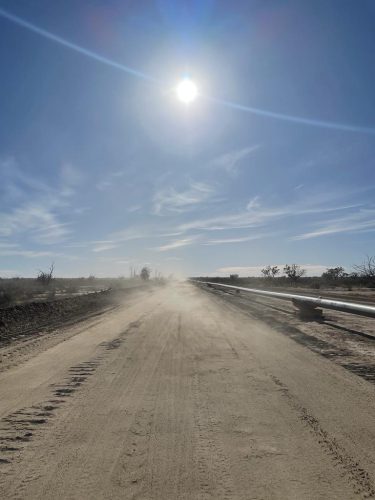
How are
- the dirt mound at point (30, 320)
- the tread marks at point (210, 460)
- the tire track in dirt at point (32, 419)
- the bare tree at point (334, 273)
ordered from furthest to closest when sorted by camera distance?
1. the bare tree at point (334, 273)
2. the dirt mound at point (30, 320)
3. the tire track in dirt at point (32, 419)
4. the tread marks at point (210, 460)

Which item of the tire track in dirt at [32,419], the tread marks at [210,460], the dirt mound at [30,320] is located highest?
the dirt mound at [30,320]

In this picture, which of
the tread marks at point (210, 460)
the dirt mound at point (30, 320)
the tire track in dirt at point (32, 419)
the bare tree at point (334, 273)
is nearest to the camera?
the tread marks at point (210, 460)

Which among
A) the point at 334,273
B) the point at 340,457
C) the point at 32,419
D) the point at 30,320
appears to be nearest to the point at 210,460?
the point at 340,457

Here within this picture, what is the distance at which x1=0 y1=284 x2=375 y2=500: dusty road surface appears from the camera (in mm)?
3025

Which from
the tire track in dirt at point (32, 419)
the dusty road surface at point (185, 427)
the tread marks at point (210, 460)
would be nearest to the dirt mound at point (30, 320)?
the dusty road surface at point (185, 427)

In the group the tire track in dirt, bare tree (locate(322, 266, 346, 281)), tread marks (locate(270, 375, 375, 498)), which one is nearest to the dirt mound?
the tire track in dirt

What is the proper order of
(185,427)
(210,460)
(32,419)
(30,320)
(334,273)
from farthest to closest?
(334,273)
(30,320)
(32,419)
(185,427)
(210,460)

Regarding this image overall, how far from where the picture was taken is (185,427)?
4.11m

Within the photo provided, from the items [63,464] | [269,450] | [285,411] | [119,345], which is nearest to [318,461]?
[269,450]

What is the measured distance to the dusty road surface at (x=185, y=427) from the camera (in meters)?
3.03

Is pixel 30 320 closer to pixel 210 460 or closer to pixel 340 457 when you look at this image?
pixel 210 460

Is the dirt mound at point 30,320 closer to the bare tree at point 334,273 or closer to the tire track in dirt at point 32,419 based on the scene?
the tire track in dirt at point 32,419

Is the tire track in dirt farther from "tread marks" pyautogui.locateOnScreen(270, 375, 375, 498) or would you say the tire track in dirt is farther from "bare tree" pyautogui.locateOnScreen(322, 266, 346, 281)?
"bare tree" pyautogui.locateOnScreen(322, 266, 346, 281)

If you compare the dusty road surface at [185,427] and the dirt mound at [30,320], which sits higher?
the dirt mound at [30,320]
